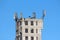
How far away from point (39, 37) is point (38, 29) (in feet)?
9.63

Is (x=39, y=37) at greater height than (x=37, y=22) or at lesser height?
lesser

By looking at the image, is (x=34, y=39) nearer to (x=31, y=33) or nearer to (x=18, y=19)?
(x=31, y=33)

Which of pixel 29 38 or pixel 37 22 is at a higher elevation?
pixel 37 22

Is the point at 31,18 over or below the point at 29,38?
over

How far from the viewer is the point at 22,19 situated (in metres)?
79.2

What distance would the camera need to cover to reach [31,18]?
78.4 m

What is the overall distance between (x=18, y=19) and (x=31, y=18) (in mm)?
5176

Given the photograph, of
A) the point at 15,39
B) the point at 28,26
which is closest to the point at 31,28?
the point at 28,26

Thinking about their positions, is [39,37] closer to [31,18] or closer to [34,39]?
[34,39]

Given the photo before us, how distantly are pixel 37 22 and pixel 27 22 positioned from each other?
3.73 metres

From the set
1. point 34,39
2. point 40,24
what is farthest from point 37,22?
point 34,39

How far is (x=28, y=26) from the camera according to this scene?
257 feet

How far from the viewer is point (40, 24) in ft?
261

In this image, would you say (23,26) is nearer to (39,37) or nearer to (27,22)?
(27,22)
